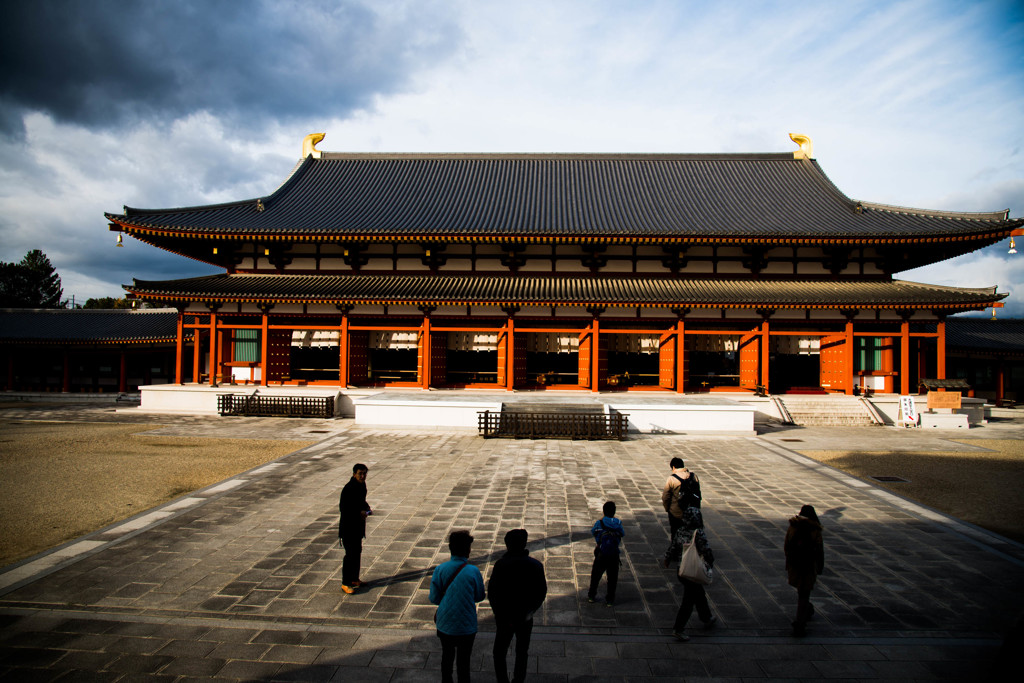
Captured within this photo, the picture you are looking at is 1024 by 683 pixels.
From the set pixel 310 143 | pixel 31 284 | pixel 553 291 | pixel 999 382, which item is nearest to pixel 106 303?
pixel 31 284

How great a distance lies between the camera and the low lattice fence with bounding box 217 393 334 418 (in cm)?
1864

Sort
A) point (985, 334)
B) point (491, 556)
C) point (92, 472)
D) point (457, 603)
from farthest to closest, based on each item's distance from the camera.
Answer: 1. point (985, 334)
2. point (92, 472)
3. point (491, 556)
4. point (457, 603)

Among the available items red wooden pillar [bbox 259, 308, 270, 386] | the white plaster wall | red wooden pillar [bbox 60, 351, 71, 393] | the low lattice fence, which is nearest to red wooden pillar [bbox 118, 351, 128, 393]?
red wooden pillar [bbox 60, 351, 71, 393]

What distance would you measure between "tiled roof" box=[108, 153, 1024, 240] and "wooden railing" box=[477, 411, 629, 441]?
8.10m

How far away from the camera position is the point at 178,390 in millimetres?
19516

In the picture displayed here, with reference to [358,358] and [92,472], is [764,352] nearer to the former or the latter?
[358,358]

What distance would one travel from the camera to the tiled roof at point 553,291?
18.4m

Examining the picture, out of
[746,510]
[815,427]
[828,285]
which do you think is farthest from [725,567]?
[828,285]

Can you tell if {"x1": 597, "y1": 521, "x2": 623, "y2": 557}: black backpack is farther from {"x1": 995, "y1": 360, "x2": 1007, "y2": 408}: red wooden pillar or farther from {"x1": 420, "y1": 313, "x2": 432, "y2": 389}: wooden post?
{"x1": 995, "y1": 360, "x2": 1007, "y2": 408}: red wooden pillar

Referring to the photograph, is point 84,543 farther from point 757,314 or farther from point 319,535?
point 757,314

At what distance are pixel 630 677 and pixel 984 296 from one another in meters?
22.6

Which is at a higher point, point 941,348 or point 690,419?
point 941,348

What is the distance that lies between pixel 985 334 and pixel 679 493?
32.9 metres

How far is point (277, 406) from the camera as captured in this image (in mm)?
18797
